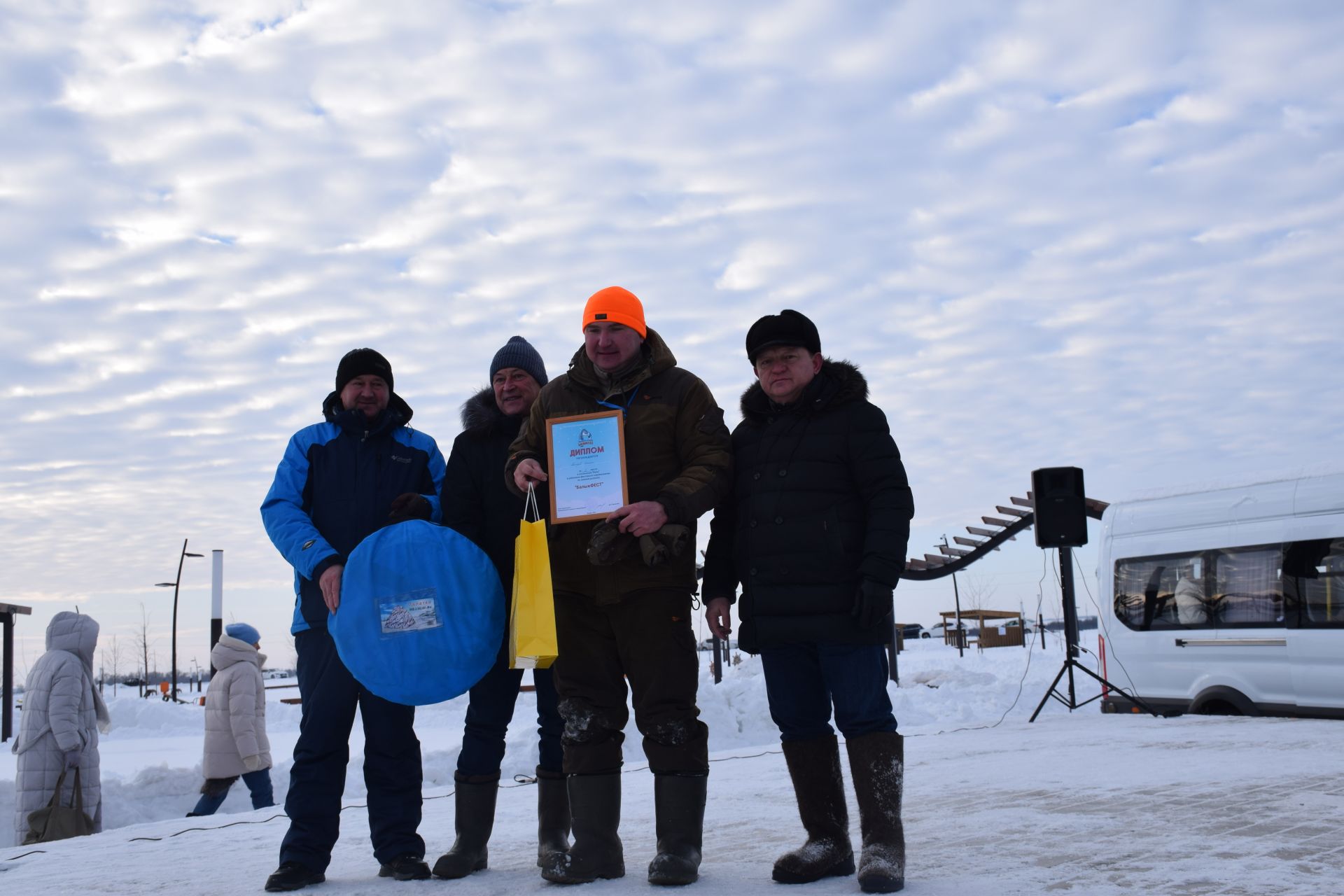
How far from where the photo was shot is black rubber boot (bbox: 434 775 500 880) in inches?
148

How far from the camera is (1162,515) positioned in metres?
10.5

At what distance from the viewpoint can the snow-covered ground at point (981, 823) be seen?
10.8 feet

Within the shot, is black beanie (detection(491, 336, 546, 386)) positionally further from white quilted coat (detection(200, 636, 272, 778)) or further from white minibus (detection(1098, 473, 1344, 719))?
white minibus (detection(1098, 473, 1344, 719))

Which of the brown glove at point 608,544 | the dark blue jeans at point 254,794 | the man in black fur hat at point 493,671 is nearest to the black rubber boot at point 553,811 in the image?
the man in black fur hat at point 493,671

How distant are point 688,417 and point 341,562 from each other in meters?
1.39

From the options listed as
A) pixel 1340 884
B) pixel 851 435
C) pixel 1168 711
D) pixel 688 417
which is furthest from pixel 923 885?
pixel 1168 711

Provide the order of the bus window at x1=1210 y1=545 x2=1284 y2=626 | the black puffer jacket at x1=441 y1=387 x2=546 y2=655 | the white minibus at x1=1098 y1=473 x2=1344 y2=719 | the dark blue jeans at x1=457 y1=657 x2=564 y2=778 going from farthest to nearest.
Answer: the bus window at x1=1210 y1=545 x2=1284 y2=626
the white minibus at x1=1098 y1=473 x2=1344 y2=719
the black puffer jacket at x1=441 y1=387 x2=546 y2=655
the dark blue jeans at x1=457 y1=657 x2=564 y2=778

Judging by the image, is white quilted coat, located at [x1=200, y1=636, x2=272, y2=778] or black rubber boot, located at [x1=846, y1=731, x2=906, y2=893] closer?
black rubber boot, located at [x1=846, y1=731, x2=906, y2=893]

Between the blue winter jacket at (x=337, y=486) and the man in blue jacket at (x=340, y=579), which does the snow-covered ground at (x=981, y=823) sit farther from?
the blue winter jacket at (x=337, y=486)

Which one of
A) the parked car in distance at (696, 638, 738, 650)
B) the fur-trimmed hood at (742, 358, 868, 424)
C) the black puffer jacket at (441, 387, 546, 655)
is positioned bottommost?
the parked car in distance at (696, 638, 738, 650)

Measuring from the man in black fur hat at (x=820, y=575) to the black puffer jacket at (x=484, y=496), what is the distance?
2.74ft

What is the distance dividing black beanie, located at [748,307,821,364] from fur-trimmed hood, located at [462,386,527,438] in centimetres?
100

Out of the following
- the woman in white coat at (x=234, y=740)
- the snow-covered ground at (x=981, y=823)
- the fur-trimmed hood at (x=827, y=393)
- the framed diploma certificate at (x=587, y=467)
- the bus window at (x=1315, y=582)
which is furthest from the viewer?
the bus window at (x=1315, y=582)

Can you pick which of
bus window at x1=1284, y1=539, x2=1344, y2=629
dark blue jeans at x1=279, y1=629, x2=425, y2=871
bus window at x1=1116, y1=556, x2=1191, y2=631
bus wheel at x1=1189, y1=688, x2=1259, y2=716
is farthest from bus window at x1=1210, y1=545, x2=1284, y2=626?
dark blue jeans at x1=279, y1=629, x2=425, y2=871
